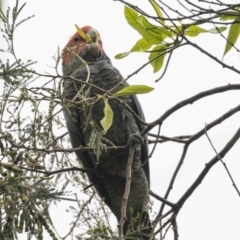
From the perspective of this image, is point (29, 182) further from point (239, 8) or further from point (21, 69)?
point (239, 8)

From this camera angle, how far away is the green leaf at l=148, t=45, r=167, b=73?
2089 millimetres

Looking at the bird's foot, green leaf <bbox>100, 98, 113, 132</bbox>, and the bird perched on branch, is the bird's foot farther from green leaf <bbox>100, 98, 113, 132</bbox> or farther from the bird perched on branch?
green leaf <bbox>100, 98, 113, 132</bbox>

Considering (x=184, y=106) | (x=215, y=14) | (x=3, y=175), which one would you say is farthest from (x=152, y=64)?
(x=3, y=175)

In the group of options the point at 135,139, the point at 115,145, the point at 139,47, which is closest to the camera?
the point at 139,47

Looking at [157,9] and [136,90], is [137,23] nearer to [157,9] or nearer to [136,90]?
[157,9]

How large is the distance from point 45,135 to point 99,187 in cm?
146

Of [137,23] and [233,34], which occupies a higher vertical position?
[137,23]

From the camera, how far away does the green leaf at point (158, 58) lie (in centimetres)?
209

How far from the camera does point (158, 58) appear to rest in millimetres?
2154

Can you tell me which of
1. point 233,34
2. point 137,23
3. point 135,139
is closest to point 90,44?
point 135,139

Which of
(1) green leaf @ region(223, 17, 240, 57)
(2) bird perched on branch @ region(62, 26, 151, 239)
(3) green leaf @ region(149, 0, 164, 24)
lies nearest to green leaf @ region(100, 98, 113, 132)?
(3) green leaf @ region(149, 0, 164, 24)

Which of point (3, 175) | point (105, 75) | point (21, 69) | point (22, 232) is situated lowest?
point (22, 232)

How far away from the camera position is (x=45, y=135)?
6.86ft


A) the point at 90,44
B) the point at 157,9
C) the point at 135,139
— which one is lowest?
the point at 135,139
